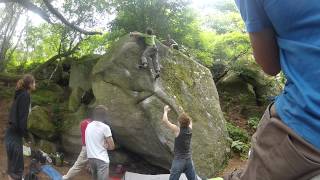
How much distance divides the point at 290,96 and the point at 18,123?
6.50 metres

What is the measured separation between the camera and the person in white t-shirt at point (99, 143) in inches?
344

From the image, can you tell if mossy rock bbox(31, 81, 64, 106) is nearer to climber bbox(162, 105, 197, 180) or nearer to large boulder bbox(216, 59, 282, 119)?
large boulder bbox(216, 59, 282, 119)

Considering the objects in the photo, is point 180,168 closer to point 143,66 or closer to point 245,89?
point 143,66

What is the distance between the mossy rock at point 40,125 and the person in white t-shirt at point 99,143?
5.53 metres

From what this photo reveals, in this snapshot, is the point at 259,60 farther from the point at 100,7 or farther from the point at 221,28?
the point at 221,28

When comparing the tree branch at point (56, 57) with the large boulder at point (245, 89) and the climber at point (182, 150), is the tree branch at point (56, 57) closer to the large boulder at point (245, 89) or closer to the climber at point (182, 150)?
the large boulder at point (245, 89)

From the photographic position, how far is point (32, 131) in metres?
14.0

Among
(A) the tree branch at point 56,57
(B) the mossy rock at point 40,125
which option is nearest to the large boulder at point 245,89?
(A) the tree branch at point 56,57

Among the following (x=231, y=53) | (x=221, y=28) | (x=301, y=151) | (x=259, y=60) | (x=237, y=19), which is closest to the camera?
(x=301, y=151)

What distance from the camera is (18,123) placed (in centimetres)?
718

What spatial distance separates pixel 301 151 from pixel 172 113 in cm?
1191

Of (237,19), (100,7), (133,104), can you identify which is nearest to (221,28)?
(237,19)

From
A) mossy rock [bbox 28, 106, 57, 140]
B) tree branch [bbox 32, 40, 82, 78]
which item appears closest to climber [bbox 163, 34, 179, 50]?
tree branch [bbox 32, 40, 82, 78]

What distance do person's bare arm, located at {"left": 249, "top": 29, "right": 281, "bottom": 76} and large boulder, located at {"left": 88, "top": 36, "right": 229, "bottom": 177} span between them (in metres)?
11.2
